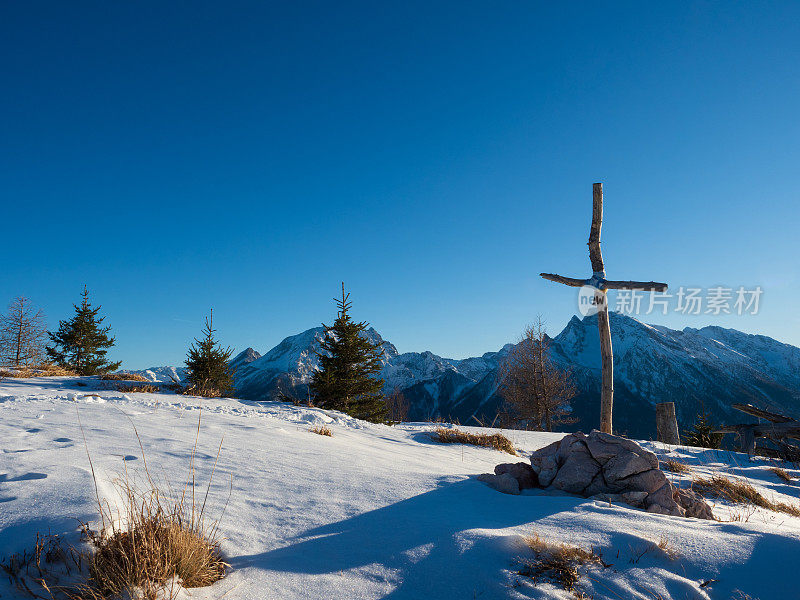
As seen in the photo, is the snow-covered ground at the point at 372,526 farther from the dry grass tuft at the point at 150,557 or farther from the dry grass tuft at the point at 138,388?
the dry grass tuft at the point at 138,388

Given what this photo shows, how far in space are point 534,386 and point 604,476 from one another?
21.6m

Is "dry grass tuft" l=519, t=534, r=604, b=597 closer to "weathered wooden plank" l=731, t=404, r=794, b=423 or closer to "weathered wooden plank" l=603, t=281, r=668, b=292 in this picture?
"weathered wooden plank" l=603, t=281, r=668, b=292

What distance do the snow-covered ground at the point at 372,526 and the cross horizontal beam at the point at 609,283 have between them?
4.22 meters

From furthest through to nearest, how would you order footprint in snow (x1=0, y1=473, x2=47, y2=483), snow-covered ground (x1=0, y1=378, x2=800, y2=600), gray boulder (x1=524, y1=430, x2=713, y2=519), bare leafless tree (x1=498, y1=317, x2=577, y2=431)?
bare leafless tree (x1=498, y1=317, x2=577, y2=431) → gray boulder (x1=524, y1=430, x2=713, y2=519) → footprint in snow (x1=0, y1=473, x2=47, y2=483) → snow-covered ground (x1=0, y1=378, x2=800, y2=600)

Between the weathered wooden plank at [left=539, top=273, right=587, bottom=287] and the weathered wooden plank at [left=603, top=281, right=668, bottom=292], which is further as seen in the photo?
the weathered wooden plank at [left=539, top=273, right=587, bottom=287]

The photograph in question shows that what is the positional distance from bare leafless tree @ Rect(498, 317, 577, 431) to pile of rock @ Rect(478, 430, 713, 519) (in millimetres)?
20671

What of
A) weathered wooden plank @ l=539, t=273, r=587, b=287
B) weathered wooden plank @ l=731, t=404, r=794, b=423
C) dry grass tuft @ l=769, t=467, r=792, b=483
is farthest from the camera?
weathered wooden plank @ l=731, t=404, r=794, b=423

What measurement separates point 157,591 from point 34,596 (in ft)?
1.46

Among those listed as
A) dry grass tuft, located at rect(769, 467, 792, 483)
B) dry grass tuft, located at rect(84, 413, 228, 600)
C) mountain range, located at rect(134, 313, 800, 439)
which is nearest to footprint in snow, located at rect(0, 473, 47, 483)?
dry grass tuft, located at rect(84, 413, 228, 600)

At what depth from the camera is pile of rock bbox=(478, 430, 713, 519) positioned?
348 centimetres

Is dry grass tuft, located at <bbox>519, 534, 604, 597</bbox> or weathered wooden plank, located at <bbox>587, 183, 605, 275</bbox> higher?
weathered wooden plank, located at <bbox>587, 183, 605, 275</bbox>

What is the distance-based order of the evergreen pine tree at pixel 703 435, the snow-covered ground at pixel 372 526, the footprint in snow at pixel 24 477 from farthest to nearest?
1. the evergreen pine tree at pixel 703 435
2. the footprint in snow at pixel 24 477
3. the snow-covered ground at pixel 372 526

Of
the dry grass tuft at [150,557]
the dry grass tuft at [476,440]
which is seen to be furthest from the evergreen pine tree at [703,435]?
the dry grass tuft at [150,557]

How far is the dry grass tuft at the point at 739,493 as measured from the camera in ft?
14.3
